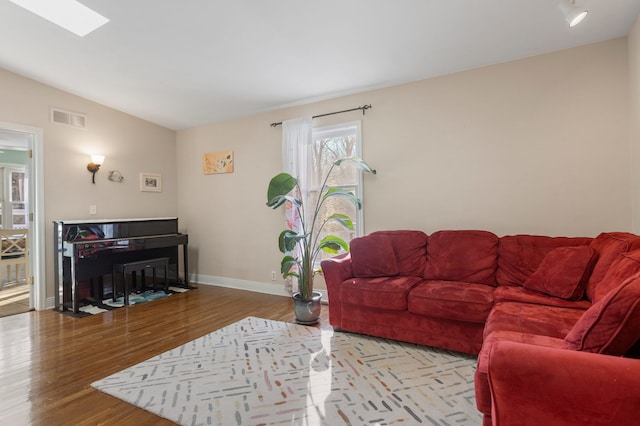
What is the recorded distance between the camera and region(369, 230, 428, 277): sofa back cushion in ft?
10.2

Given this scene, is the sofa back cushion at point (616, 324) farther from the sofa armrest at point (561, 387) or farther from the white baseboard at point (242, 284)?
the white baseboard at point (242, 284)

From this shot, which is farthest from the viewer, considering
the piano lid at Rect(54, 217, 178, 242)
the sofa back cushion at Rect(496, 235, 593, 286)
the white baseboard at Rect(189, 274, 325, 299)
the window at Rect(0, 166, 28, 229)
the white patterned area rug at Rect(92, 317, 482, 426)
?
the window at Rect(0, 166, 28, 229)

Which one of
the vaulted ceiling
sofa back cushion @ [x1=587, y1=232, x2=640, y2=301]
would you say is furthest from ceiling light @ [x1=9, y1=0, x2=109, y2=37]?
sofa back cushion @ [x1=587, y1=232, x2=640, y2=301]

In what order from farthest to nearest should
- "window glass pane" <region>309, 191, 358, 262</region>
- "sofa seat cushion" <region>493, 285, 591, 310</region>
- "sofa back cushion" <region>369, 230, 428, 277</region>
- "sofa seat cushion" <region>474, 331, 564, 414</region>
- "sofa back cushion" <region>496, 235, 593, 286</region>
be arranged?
"window glass pane" <region>309, 191, 358, 262</region>
"sofa back cushion" <region>369, 230, 428, 277</region>
"sofa back cushion" <region>496, 235, 593, 286</region>
"sofa seat cushion" <region>493, 285, 591, 310</region>
"sofa seat cushion" <region>474, 331, 564, 414</region>

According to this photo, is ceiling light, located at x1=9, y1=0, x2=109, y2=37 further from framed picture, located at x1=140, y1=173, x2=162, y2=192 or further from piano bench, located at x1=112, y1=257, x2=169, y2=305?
piano bench, located at x1=112, y1=257, x2=169, y2=305

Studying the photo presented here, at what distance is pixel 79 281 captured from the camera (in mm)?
3867

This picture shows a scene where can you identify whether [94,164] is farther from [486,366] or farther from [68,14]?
[486,366]

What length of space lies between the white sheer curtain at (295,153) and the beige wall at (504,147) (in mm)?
214

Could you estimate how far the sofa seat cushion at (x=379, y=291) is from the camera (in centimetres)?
Answer: 265

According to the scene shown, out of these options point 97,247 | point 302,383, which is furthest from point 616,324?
point 97,247

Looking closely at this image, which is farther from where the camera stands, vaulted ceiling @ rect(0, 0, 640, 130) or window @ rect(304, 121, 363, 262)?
window @ rect(304, 121, 363, 262)

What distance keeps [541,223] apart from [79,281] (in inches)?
204

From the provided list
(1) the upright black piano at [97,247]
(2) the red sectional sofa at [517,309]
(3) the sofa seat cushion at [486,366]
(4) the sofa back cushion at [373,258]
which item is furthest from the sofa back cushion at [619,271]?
(1) the upright black piano at [97,247]

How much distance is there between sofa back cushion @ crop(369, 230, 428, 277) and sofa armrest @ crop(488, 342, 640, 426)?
6.51 ft
